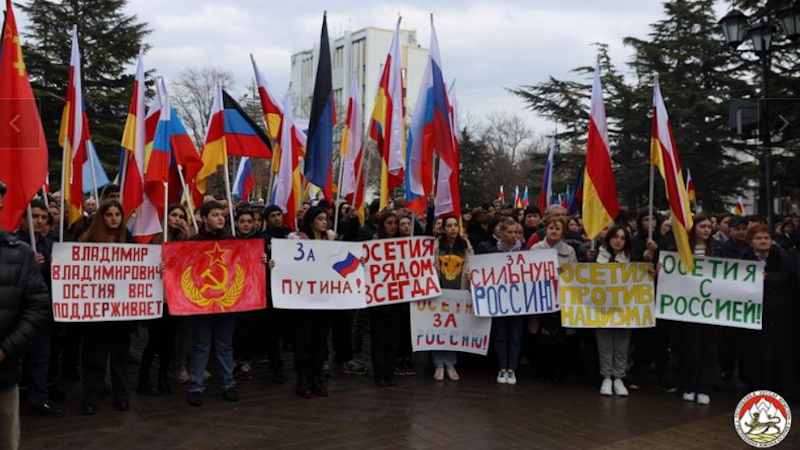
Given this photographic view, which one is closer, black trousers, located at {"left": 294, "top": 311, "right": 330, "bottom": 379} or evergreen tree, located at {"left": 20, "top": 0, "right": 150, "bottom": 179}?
black trousers, located at {"left": 294, "top": 311, "right": 330, "bottom": 379}

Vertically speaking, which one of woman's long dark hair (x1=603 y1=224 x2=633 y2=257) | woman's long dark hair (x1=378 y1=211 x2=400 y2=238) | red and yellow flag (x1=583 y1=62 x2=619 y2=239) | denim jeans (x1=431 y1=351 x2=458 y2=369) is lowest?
denim jeans (x1=431 y1=351 x2=458 y2=369)

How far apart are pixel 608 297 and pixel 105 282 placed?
206 inches

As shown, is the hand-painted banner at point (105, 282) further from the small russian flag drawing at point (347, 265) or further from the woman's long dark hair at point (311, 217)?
the small russian flag drawing at point (347, 265)

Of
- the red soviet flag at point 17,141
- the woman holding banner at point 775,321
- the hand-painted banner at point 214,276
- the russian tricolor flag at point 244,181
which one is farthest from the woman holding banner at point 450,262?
the russian tricolor flag at point 244,181

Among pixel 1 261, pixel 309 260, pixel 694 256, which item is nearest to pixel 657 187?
pixel 694 256

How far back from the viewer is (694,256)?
7.50 metres

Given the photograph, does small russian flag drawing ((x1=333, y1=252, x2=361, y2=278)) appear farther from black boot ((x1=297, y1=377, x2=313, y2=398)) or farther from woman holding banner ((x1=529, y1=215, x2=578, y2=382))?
woman holding banner ((x1=529, y1=215, x2=578, y2=382))

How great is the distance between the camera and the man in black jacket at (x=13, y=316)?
12.1 ft

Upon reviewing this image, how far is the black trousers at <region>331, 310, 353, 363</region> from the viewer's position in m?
8.16

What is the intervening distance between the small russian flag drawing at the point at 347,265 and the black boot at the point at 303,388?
117cm

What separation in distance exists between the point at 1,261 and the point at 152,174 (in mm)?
3848

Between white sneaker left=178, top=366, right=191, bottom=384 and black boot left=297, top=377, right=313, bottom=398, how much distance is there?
4.67 feet

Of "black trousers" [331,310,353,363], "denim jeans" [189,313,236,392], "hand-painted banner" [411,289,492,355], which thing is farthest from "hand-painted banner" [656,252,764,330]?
"denim jeans" [189,313,236,392]

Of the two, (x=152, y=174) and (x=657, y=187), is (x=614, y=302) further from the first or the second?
(x=657, y=187)
